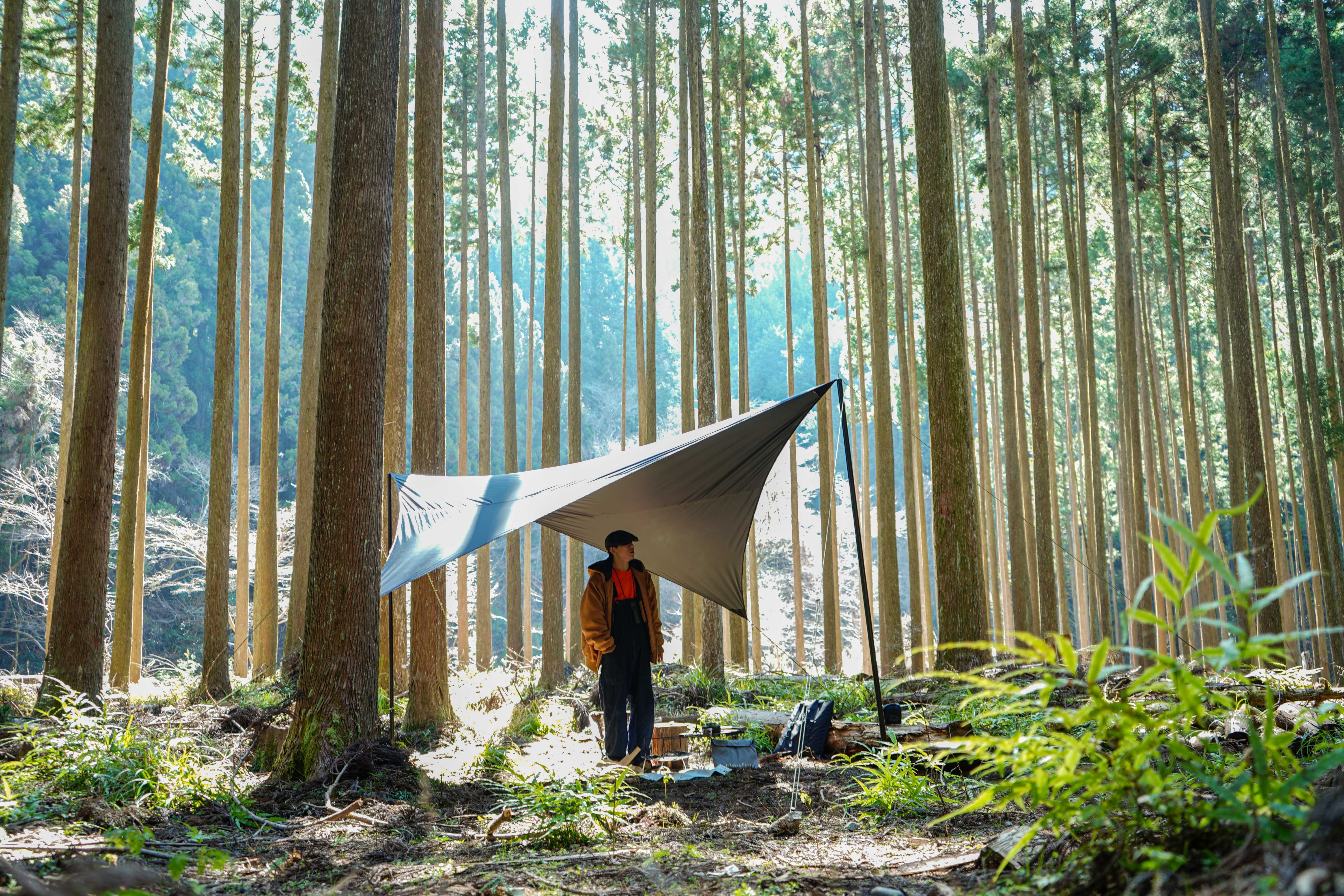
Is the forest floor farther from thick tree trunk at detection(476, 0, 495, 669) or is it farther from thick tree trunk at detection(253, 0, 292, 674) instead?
thick tree trunk at detection(476, 0, 495, 669)

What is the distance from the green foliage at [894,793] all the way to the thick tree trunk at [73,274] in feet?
27.1

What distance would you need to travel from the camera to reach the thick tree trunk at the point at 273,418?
26.0 feet

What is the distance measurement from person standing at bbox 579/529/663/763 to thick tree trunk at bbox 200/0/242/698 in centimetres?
417

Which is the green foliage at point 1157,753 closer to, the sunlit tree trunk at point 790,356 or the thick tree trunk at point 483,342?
the thick tree trunk at point 483,342

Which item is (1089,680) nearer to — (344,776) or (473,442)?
(344,776)

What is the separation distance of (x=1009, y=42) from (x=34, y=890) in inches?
446

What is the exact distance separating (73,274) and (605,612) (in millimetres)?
8121

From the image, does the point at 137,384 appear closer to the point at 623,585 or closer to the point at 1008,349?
the point at 623,585

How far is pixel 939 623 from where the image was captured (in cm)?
532

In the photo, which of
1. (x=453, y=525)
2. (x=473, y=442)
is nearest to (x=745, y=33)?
(x=453, y=525)

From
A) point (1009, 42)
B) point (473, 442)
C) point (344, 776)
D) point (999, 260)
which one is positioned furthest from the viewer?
point (473, 442)

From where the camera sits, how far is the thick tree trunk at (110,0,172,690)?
715 cm

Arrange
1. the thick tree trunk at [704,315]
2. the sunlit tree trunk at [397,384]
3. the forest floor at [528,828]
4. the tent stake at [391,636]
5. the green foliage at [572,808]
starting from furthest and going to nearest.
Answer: the thick tree trunk at [704,315] → the sunlit tree trunk at [397,384] → the tent stake at [391,636] → the green foliage at [572,808] → the forest floor at [528,828]

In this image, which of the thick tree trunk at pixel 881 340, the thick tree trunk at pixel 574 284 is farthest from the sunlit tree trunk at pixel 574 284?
the thick tree trunk at pixel 881 340
